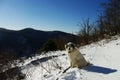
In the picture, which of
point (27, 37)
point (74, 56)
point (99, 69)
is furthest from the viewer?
point (27, 37)

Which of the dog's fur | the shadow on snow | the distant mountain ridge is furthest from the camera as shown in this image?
the distant mountain ridge

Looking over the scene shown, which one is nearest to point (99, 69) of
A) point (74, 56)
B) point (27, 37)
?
point (74, 56)

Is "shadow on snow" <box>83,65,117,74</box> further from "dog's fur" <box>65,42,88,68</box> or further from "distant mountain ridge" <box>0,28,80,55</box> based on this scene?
"distant mountain ridge" <box>0,28,80,55</box>

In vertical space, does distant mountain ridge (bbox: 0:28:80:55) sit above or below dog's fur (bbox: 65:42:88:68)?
below

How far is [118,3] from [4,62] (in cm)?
1978

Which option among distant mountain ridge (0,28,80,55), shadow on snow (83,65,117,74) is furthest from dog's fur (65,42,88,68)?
distant mountain ridge (0,28,80,55)

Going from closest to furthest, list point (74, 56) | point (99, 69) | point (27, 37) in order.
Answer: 1. point (99, 69)
2. point (74, 56)
3. point (27, 37)

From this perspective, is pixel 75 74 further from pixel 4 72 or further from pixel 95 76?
pixel 4 72

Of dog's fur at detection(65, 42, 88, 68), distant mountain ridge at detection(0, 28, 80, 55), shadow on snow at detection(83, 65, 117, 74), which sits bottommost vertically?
distant mountain ridge at detection(0, 28, 80, 55)

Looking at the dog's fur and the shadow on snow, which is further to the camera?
the dog's fur

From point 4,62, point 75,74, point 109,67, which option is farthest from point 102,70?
point 4,62

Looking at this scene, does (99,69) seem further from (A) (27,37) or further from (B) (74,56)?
(A) (27,37)

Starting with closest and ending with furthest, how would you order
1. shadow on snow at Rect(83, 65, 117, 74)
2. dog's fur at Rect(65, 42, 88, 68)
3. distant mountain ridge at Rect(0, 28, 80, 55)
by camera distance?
shadow on snow at Rect(83, 65, 117, 74), dog's fur at Rect(65, 42, 88, 68), distant mountain ridge at Rect(0, 28, 80, 55)

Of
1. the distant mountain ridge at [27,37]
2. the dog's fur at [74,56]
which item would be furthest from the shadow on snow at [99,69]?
the distant mountain ridge at [27,37]
